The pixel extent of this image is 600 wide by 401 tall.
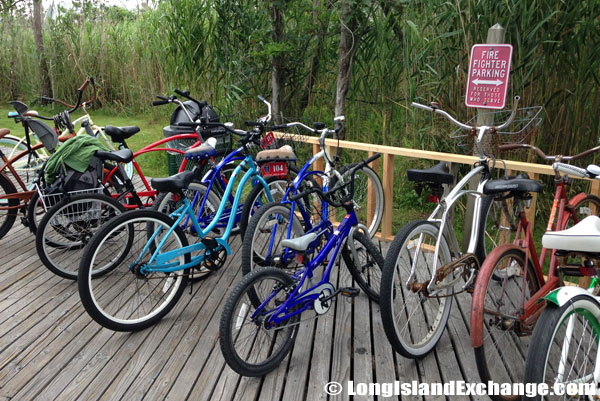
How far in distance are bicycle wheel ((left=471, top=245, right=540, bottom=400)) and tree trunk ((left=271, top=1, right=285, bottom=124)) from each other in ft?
9.41

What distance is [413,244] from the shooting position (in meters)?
2.22

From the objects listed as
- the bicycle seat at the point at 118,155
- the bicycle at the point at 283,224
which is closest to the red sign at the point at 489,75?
the bicycle at the point at 283,224

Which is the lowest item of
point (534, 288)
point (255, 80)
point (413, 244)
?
point (534, 288)

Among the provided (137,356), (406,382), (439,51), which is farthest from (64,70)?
(406,382)

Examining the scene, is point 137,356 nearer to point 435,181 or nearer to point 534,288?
point 435,181

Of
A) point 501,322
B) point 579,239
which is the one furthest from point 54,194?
point 579,239

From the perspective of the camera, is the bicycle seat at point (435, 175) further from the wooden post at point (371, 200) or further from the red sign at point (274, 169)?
the wooden post at point (371, 200)

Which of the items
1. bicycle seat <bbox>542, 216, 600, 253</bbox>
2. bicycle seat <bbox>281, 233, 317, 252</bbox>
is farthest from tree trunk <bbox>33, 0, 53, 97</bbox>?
bicycle seat <bbox>542, 216, 600, 253</bbox>

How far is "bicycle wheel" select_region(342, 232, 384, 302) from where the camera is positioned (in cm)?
264

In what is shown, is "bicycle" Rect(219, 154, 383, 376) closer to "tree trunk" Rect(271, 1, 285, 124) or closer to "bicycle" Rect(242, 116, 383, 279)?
"bicycle" Rect(242, 116, 383, 279)

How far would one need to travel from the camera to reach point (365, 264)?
2.77m

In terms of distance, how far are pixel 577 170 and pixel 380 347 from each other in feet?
3.92

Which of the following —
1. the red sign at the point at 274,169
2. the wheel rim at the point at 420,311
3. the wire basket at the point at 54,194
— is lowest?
the wheel rim at the point at 420,311

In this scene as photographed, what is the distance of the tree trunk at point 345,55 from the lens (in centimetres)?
407
